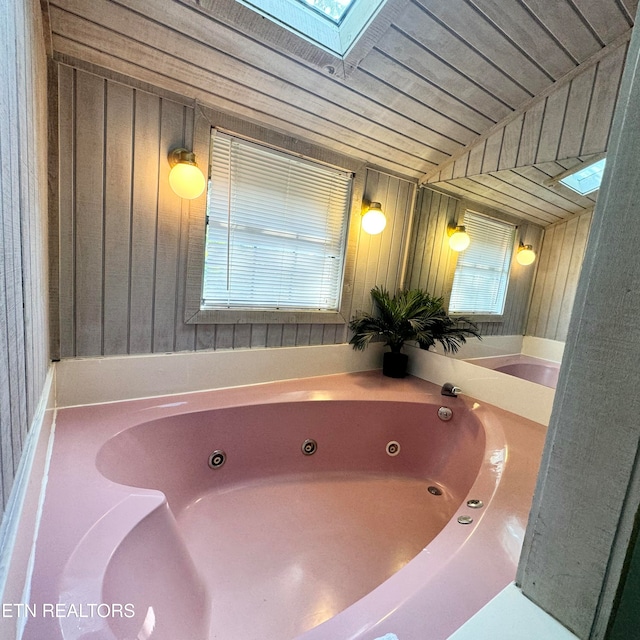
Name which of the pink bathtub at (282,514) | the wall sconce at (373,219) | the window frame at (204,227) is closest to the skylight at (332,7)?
the window frame at (204,227)

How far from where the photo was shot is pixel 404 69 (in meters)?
1.52

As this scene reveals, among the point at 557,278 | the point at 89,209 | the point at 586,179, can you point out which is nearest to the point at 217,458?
the point at 89,209

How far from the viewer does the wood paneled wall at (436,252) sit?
2088 mm

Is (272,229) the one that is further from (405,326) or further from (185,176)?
(405,326)

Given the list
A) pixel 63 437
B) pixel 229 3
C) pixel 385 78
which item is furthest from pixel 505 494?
pixel 229 3

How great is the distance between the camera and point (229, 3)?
1.16m

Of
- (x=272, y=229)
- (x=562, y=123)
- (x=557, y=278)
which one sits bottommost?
(x=557, y=278)

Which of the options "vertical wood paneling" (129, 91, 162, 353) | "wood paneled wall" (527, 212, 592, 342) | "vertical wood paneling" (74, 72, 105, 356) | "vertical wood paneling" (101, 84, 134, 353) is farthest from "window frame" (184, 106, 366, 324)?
"wood paneled wall" (527, 212, 592, 342)

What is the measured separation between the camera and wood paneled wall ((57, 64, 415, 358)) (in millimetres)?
1341

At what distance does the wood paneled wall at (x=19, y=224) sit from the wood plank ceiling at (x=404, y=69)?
1.18 feet

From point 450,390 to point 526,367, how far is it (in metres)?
0.46

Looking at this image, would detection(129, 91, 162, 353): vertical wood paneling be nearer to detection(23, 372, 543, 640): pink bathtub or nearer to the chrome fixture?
detection(23, 372, 543, 640): pink bathtub

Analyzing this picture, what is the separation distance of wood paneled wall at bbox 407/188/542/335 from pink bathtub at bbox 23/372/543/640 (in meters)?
0.69

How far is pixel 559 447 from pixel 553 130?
2030 mm
